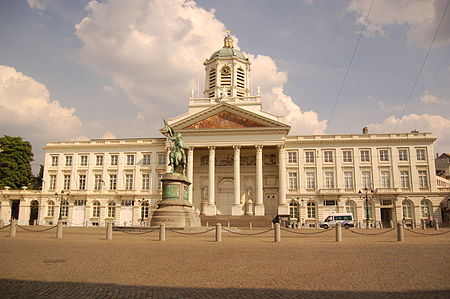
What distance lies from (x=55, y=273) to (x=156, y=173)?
5055 centimetres

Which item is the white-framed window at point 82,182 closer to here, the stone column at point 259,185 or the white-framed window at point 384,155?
the stone column at point 259,185

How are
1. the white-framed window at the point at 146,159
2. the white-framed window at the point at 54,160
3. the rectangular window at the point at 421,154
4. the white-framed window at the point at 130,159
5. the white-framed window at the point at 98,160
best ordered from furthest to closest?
the white-framed window at the point at 54,160
the white-framed window at the point at 98,160
the white-framed window at the point at 130,159
the white-framed window at the point at 146,159
the rectangular window at the point at 421,154

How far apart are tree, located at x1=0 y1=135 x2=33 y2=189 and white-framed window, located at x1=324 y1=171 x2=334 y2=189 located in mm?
50556

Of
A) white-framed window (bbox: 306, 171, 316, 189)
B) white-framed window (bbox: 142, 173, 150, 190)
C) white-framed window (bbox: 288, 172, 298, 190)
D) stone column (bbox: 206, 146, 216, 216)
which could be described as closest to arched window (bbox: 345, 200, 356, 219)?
white-framed window (bbox: 306, 171, 316, 189)

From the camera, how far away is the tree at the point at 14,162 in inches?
2484

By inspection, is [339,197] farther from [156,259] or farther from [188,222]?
[156,259]

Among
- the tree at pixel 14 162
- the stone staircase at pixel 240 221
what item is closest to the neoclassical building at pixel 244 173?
the stone staircase at pixel 240 221

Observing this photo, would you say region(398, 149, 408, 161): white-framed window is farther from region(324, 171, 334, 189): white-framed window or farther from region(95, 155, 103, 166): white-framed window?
region(95, 155, 103, 166): white-framed window

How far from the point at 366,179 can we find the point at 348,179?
2613 mm

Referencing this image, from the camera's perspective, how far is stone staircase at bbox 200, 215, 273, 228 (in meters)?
47.8

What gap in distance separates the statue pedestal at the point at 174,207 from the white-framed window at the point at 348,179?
32.7 metres

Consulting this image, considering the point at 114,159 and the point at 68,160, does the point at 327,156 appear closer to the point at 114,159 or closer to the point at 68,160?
the point at 114,159

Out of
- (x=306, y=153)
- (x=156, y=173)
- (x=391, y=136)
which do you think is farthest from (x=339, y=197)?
(x=156, y=173)

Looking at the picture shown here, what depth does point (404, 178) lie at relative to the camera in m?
56.6
